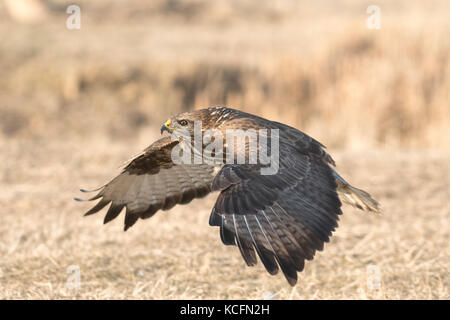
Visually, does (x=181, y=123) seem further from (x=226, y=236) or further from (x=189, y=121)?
(x=226, y=236)

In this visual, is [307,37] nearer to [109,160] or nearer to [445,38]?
[445,38]

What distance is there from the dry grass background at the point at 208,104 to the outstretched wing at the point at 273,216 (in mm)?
914

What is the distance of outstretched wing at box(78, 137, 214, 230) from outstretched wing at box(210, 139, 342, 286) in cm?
100

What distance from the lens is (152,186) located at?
183 inches

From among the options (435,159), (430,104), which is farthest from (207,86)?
(435,159)

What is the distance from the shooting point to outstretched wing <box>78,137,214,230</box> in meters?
4.59

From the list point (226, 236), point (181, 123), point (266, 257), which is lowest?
point (266, 257)

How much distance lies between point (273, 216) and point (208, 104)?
26.1 ft

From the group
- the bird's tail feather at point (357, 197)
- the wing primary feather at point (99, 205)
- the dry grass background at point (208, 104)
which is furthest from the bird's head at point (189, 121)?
the dry grass background at point (208, 104)

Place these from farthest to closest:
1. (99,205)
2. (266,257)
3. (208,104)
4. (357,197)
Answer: (208,104) → (99,205) → (357,197) → (266,257)

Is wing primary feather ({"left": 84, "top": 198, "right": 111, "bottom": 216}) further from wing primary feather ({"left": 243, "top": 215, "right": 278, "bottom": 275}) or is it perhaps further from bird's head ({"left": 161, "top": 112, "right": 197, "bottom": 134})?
wing primary feather ({"left": 243, "top": 215, "right": 278, "bottom": 275})

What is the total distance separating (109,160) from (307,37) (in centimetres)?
643

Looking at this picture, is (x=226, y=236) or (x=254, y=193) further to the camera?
(x=254, y=193)

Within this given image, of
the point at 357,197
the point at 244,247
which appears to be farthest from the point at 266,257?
the point at 357,197
